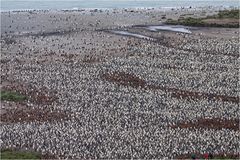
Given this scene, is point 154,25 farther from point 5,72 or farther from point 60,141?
point 60,141

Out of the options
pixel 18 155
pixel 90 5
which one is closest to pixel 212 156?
pixel 18 155

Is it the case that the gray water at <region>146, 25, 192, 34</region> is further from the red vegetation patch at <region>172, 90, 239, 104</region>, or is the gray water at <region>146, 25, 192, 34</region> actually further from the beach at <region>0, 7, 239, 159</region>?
the red vegetation patch at <region>172, 90, 239, 104</region>

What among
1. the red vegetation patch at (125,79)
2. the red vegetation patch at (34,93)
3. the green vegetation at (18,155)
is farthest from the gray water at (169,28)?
the green vegetation at (18,155)

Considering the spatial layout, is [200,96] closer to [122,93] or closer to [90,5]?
[122,93]

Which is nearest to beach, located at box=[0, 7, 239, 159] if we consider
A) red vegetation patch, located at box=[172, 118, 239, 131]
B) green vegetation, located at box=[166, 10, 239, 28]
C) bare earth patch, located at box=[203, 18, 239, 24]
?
red vegetation patch, located at box=[172, 118, 239, 131]

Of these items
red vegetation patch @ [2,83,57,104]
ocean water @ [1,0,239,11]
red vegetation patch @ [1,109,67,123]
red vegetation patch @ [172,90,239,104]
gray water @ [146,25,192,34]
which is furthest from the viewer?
ocean water @ [1,0,239,11]

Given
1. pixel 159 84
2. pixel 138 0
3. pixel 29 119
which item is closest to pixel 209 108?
pixel 159 84

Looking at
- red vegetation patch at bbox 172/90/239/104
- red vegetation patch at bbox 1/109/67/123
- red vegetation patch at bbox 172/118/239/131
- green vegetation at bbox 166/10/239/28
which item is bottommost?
red vegetation patch at bbox 172/118/239/131
